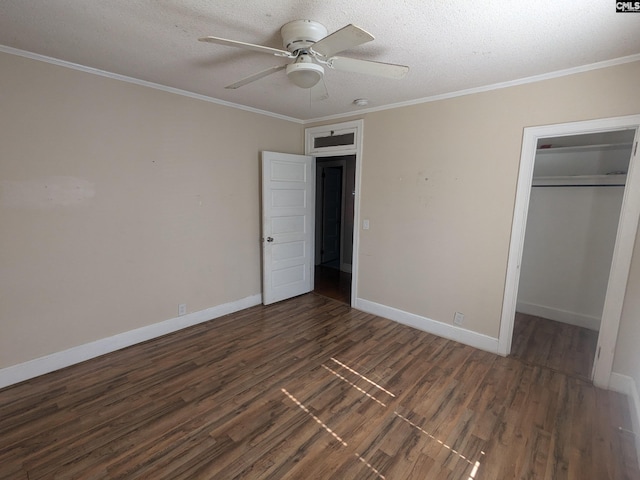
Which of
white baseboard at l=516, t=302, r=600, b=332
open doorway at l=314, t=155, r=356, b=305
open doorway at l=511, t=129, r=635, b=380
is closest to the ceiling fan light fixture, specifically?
open doorway at l=511, t=129, r=635, b=380

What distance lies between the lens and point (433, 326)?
3.29 meters

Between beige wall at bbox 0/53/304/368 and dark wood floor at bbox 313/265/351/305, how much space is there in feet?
5.02

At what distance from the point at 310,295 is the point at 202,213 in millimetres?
1992

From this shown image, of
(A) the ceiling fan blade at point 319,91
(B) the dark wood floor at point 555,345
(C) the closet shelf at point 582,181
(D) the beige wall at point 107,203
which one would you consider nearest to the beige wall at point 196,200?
(D) the beige wall at point 107,203

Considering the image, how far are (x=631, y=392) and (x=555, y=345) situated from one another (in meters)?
0.82

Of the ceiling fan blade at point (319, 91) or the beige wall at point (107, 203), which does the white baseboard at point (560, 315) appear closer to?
the ceiling fan blade at point (319, 91)

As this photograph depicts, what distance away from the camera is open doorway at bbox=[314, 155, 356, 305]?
5.68 metres

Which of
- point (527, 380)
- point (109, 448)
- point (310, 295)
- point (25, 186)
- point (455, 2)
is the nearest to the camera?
point (455, 2)

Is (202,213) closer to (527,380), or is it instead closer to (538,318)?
(527,380)

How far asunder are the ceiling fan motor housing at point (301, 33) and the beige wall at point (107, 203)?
180 centimetres

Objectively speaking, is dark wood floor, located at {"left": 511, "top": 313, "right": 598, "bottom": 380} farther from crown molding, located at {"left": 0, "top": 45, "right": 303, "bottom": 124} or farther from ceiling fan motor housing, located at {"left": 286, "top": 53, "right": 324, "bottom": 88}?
crown molding, located at {"left": 0, "top": 45, "right": 303, "bottom": 124}

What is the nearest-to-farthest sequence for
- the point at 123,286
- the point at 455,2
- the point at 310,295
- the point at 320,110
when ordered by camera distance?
the point at 455,2 → the point at 123,286 → the point at 320,110 → the point at 310,295

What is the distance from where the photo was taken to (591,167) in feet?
11.1

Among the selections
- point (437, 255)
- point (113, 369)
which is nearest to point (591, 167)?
point (437, 255)
